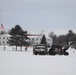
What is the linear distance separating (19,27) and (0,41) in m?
103

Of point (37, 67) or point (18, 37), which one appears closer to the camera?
point (37, 67)

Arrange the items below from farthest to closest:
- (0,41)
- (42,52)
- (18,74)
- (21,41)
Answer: (0,41) < (21,41) < (42,52) < (18,74)

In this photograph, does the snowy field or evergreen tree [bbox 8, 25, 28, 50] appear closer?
the snowy field

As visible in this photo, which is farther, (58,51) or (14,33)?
(14,33)

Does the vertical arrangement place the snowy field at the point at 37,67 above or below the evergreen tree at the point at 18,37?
below

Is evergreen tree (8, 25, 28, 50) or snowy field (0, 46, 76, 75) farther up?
evergreen tree (8, 25, 28, 50)

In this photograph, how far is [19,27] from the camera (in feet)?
264

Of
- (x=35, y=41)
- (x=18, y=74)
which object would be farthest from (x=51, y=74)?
(x=35, y=41)

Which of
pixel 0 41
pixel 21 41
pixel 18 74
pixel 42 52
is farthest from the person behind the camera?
pixel 0 41

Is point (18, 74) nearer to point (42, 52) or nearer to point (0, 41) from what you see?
point (42, 52)

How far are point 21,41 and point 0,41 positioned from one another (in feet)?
344

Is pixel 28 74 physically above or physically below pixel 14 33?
below

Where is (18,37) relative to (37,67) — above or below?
above

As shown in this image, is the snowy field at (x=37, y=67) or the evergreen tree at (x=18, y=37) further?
the evergreen tree at (x=18, y=37)
